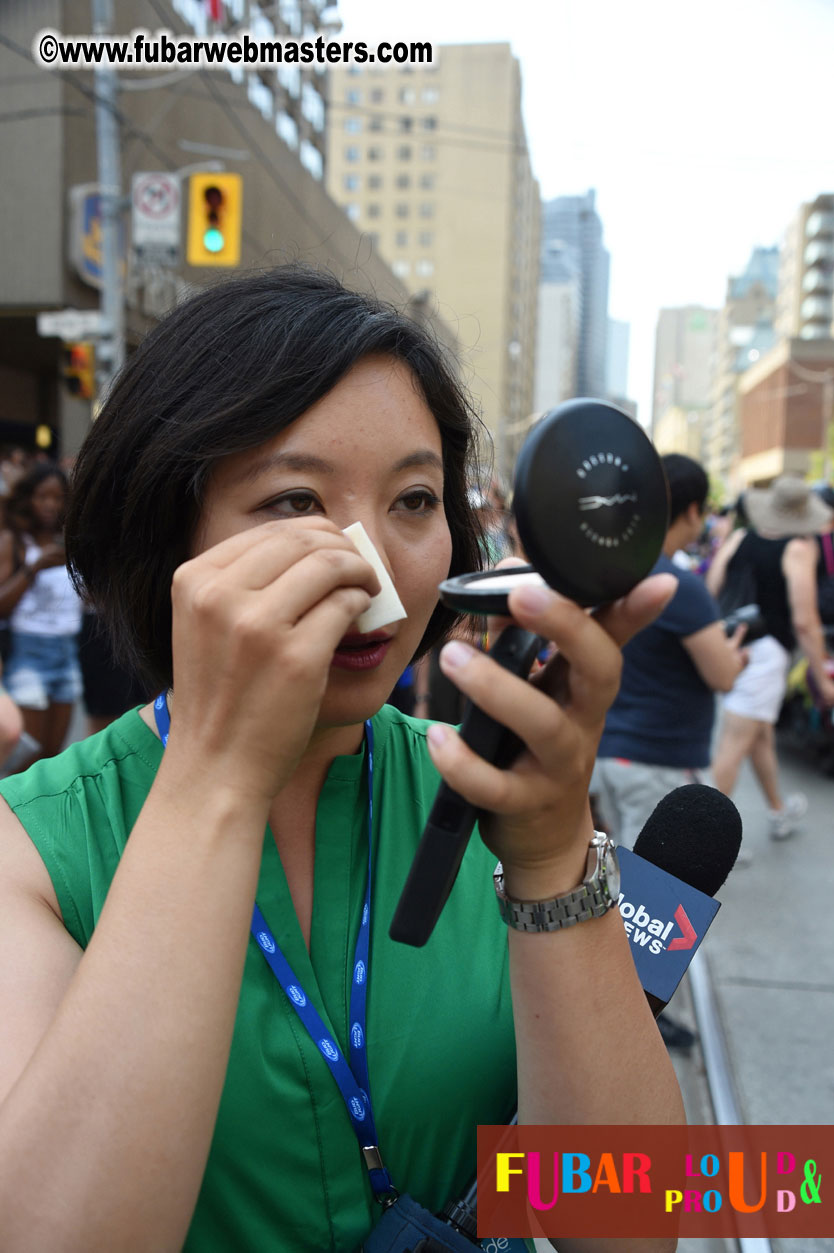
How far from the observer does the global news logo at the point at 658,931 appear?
1249 millimetres

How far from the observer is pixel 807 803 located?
651 cm

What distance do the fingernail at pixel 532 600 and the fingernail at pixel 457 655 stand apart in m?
0.06

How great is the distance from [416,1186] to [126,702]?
4365mm

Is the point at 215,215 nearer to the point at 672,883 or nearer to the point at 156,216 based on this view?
the point at 156,216

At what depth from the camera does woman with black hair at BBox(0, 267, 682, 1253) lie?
0.80 m

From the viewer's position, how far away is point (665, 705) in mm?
3773

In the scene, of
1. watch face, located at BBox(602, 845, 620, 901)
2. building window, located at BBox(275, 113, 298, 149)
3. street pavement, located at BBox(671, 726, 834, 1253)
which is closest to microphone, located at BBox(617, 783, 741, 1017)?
watch face, located at BBox(602, 845, 620, 901)

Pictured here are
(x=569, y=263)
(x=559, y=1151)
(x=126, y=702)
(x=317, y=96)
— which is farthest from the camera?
(x=569, y=263)

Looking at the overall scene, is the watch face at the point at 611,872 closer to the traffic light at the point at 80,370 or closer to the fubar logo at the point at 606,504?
the fubar logo at the point at 606,504

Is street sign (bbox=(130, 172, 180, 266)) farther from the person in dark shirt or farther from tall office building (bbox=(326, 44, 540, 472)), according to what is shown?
tall office building (bbox=(326, 44, 540, 472))

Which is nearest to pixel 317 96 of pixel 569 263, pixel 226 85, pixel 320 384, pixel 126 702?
pixel 226 85

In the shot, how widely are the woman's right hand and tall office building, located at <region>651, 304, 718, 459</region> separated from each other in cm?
15009

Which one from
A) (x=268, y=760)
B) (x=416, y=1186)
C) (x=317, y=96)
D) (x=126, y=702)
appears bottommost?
(x=126, y=702)

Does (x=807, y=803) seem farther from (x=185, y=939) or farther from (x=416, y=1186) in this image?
(x=185, y=939)
